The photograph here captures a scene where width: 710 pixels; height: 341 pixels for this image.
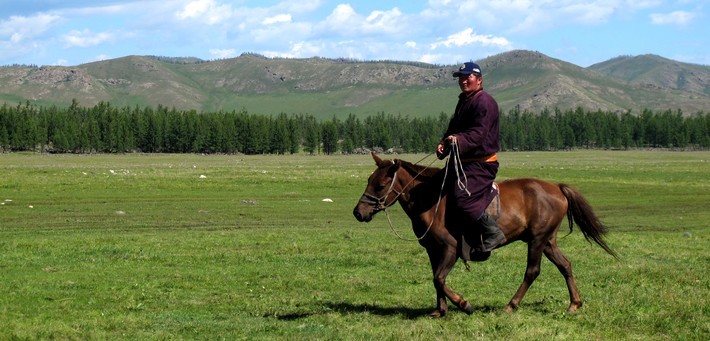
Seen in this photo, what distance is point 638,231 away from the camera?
28.9 metres

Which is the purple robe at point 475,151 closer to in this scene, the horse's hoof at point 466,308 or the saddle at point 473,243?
the saddle at point 473,243

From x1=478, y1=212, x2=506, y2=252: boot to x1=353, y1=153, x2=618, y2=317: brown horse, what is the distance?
0.26 metres

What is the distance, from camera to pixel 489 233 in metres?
12.3

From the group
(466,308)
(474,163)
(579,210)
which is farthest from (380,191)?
(579,210)

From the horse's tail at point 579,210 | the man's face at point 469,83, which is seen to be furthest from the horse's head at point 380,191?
the horse's tail at point 579,210

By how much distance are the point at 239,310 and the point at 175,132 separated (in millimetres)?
177408

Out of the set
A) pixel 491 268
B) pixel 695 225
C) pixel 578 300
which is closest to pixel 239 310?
pixel 578 300

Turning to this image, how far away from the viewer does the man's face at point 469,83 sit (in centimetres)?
1235

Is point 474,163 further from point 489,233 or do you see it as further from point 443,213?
point 489,233

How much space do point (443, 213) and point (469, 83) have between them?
2.10 m

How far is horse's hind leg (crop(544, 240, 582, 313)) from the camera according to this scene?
12.6m

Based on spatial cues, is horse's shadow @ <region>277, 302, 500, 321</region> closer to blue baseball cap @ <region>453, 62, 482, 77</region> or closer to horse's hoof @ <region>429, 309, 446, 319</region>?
horse's hoof @ <region>429, 309, 446, 319</region>

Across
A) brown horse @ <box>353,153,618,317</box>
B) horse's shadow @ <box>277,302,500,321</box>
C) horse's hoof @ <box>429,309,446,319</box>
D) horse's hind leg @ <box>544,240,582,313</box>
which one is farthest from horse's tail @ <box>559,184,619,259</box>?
horse's hoof @ <box>429,309,446,319</box>

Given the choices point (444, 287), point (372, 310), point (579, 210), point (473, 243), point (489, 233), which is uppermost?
point (579, 210)
